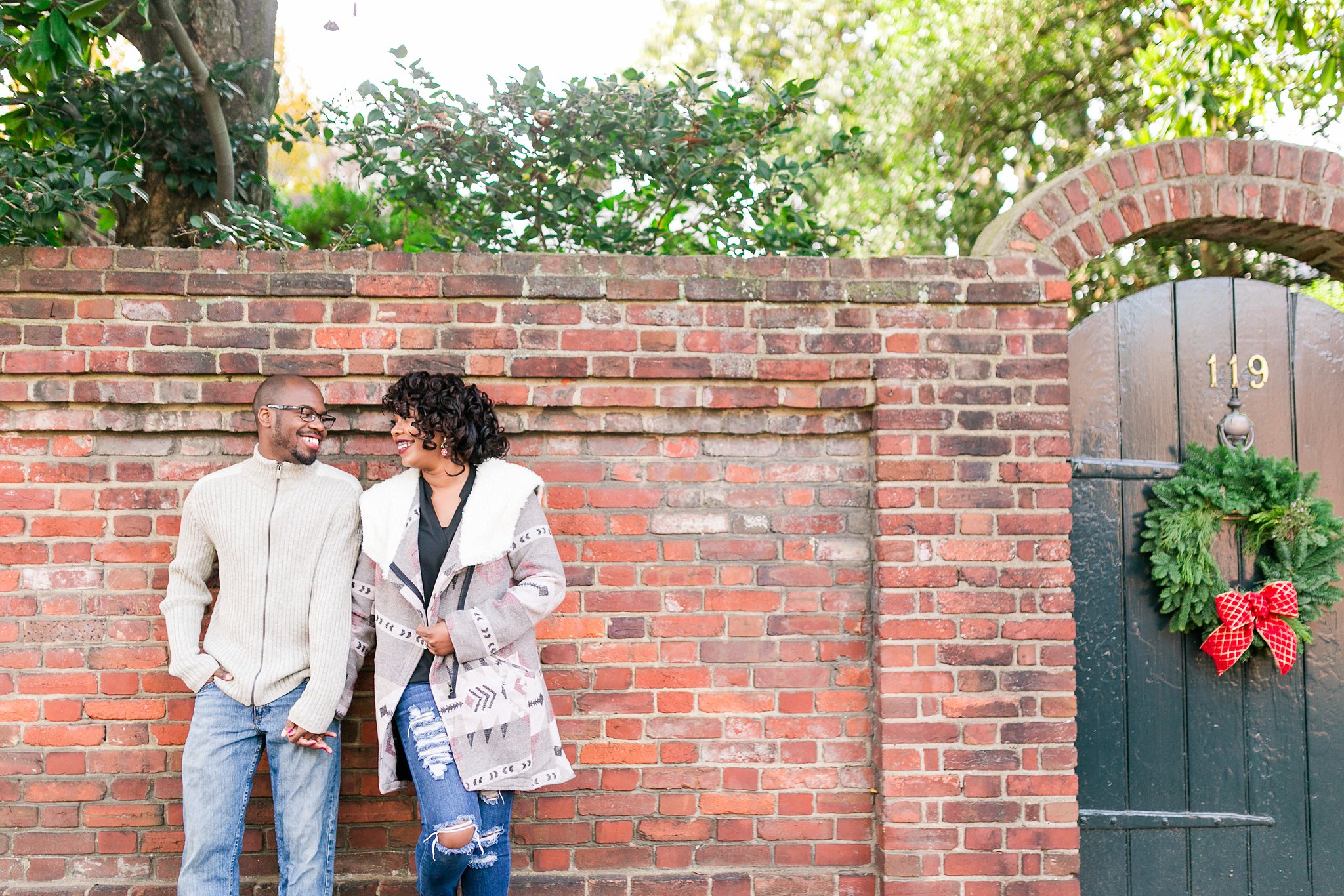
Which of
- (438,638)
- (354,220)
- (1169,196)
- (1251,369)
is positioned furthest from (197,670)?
(1251,369)

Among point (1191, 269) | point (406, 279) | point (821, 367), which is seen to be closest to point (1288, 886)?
point (821, 367)

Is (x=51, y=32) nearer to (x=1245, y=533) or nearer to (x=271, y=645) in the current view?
(x=271, y=645)

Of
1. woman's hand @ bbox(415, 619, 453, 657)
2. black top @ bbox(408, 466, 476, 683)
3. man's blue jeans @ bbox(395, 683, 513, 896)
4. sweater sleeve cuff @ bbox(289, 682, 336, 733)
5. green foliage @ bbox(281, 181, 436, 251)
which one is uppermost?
green foliage @ bbox(281, 181, 436, 251)

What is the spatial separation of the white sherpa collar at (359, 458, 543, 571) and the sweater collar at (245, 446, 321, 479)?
0.24 m

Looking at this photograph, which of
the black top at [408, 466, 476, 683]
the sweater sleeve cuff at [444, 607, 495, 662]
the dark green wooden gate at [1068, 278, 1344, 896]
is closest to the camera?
the sweater sleeve cuff at [444, 607, 495, 662]

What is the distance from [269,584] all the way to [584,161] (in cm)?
246

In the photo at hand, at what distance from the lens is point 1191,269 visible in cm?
977

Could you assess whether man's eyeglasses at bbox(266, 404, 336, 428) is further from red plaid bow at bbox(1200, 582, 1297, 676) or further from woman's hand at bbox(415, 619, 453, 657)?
red plaid bow at bbox(1200, 582, 1297, 676)

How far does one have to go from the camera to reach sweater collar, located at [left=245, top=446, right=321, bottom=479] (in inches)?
107

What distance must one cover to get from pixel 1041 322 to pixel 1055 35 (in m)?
7.52

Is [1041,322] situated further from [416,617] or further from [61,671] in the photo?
[61,671]

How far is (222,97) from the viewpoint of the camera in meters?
4.50

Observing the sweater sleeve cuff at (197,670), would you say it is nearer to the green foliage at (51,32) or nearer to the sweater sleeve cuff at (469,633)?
the sweater sleeve cuff at (469,633)

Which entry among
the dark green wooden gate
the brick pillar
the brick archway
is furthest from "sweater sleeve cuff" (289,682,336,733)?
the brick archway
